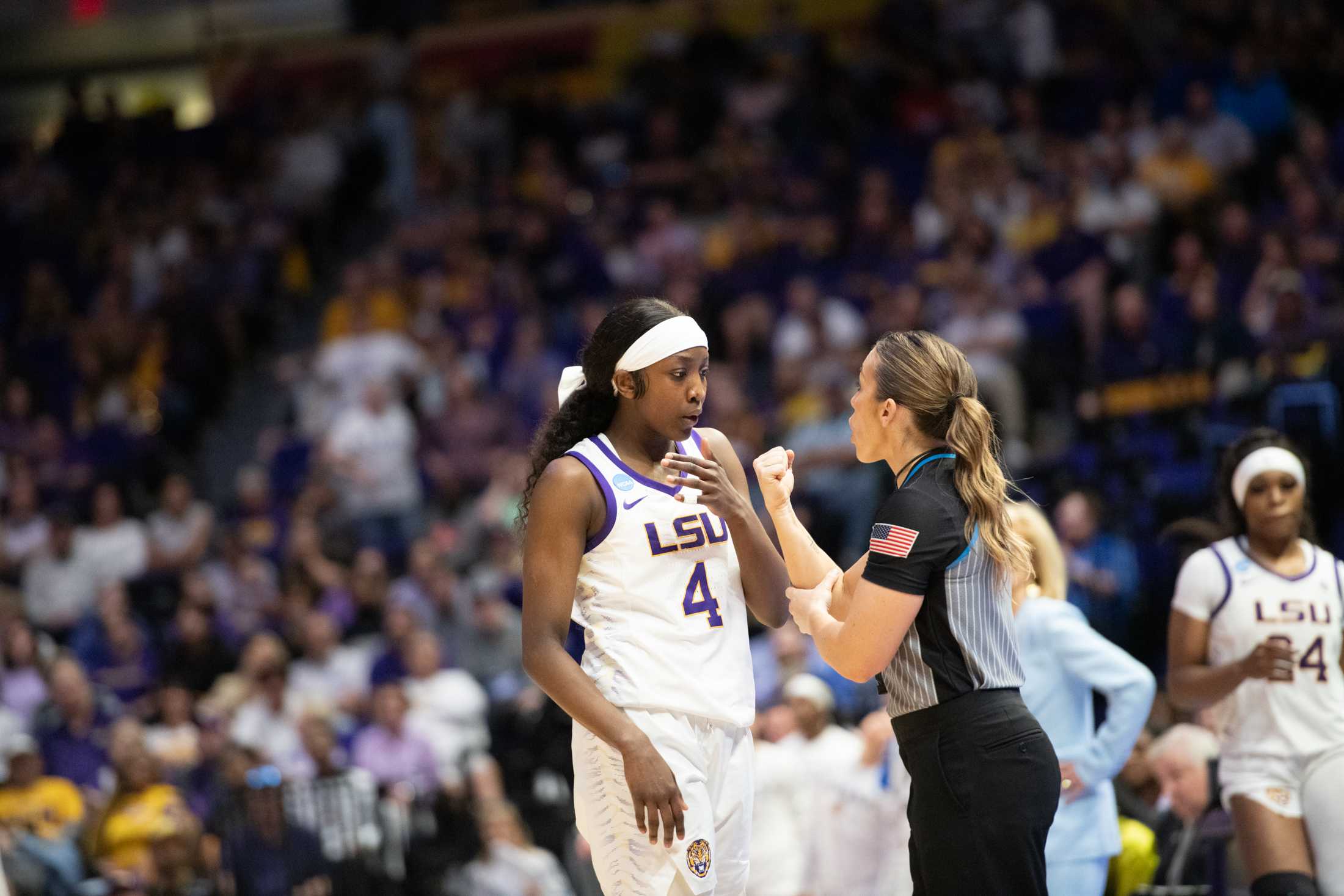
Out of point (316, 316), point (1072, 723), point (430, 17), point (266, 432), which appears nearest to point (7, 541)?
point (266, 432)

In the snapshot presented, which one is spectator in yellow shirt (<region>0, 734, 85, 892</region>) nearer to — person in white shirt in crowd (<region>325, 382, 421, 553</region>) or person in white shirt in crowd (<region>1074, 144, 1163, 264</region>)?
person in white shirt in crowd (<region>325, 382, 421, 553</region>)

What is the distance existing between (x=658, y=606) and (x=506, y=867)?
439 centimetres

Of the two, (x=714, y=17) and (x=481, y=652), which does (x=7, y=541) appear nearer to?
(x=481, y=652)

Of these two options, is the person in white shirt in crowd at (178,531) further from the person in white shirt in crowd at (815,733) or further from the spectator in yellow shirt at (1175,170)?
the spectator in yellow shirt at (1175,170)

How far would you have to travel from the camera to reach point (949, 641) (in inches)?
142

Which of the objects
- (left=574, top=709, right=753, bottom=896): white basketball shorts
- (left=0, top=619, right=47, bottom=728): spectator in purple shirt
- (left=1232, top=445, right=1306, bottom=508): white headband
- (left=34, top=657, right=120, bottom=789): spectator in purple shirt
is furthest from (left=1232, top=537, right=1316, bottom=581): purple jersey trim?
(left=0, top=619, right=47, bottom=728): spectator in purple shirt

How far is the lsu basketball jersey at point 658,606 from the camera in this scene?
3.78 metres

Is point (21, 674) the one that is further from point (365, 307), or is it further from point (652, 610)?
point (652, 610)

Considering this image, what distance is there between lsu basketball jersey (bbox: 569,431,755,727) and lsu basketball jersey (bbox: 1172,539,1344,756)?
1.85m

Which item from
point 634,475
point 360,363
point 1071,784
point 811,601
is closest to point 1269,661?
point 1071,784

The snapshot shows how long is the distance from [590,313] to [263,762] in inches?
188

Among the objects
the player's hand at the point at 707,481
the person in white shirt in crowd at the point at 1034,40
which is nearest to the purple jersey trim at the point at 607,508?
the player's hand at the point at 707,481

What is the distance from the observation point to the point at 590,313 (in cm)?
1236

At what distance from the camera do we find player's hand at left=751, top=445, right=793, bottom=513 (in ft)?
12.7
